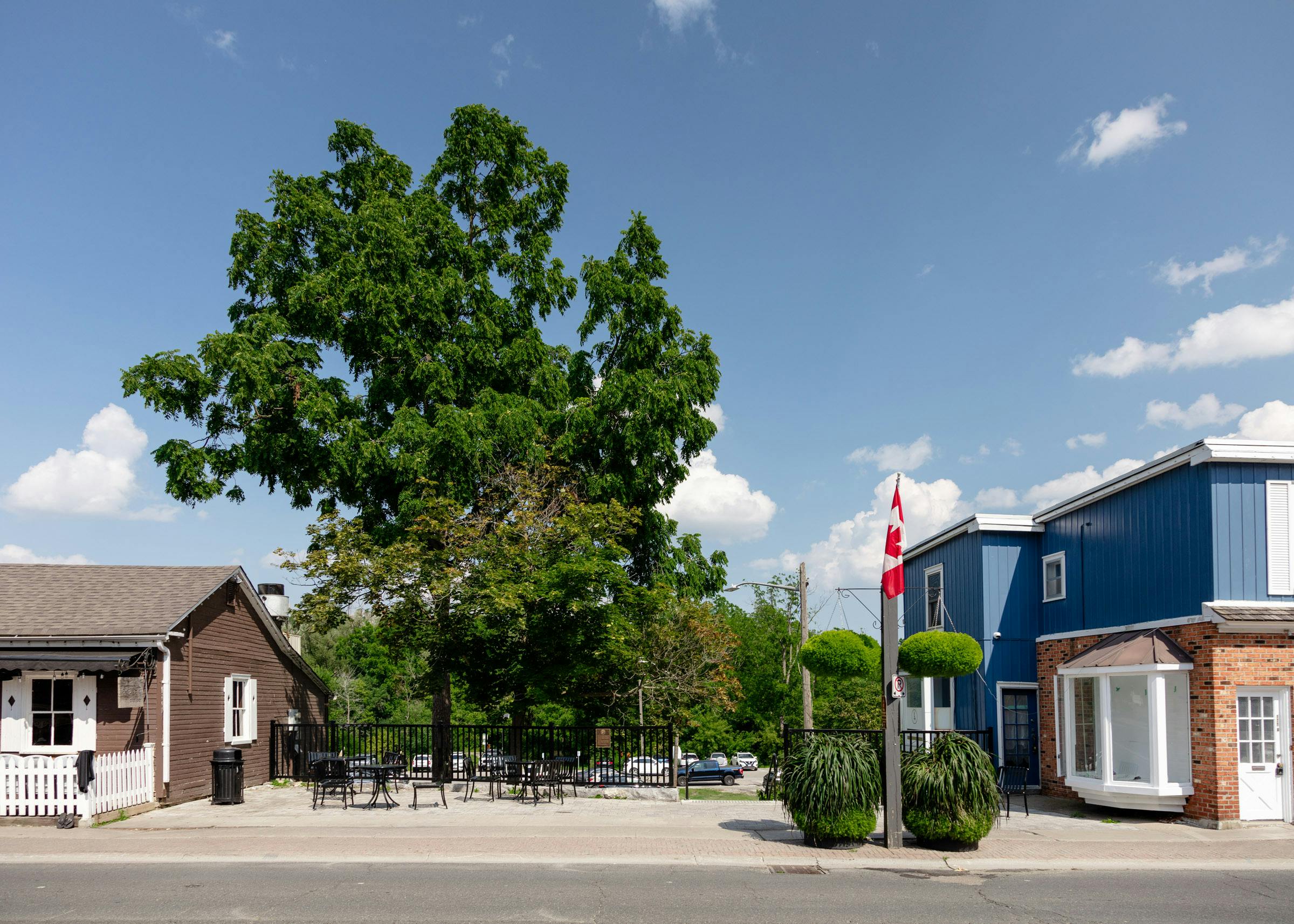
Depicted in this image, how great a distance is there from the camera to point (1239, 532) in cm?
1581

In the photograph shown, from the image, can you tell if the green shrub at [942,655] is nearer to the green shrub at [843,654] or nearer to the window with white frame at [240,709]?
the green shrub at [843,654]

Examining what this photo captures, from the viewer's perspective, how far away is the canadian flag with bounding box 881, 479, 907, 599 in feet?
44.9

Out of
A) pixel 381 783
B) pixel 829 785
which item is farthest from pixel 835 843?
pixel 381 783

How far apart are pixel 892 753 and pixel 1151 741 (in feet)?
19.6

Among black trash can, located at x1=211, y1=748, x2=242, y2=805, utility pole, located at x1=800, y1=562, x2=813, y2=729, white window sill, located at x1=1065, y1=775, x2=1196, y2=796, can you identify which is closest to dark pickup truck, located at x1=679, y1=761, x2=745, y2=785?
utility pole, located at x1=800, y1=562, x2=813, y2=729

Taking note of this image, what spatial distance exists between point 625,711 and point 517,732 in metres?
3.85

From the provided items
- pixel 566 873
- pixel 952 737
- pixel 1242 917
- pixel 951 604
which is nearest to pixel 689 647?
pixel 951 604

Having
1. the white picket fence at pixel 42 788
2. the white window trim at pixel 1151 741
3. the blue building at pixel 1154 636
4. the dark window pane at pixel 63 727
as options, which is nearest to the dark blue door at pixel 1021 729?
the blue building at pixel 1154 636

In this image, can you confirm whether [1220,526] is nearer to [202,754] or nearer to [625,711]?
[625,711]

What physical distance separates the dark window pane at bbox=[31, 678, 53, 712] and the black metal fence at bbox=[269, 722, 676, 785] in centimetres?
555

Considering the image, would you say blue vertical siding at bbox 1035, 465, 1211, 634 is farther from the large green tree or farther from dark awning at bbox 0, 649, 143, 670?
dark awning at bbox 0, 649, 143, 670

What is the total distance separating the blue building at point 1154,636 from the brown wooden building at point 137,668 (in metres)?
16.5

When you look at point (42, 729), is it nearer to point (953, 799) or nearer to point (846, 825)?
point (846, 825)

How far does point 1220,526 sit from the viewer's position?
1580 cm
